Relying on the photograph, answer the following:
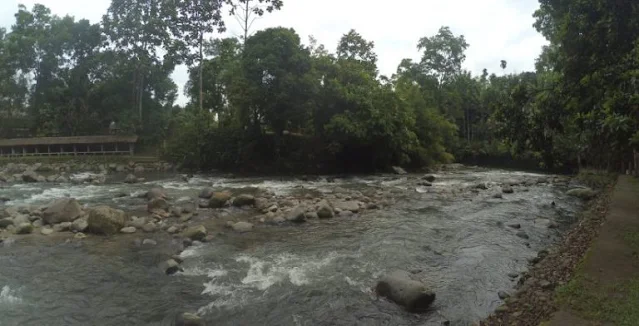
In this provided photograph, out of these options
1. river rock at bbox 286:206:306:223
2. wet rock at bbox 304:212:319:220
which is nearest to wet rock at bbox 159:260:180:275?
river rock at bbox 286:206:306:223

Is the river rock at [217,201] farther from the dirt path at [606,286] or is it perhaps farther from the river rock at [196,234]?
the dirt path at [606,286]

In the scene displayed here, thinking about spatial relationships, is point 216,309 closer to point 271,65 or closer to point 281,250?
point 281,250

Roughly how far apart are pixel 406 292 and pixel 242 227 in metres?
5.94

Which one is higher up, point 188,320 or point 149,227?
point 149,227

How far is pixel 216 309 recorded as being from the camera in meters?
6.12

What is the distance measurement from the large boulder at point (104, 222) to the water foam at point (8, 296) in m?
3.52

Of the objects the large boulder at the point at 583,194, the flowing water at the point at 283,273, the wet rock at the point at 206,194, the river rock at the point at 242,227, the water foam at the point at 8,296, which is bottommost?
the water foam at the point at 8,296

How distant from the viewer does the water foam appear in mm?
6340

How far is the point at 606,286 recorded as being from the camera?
5.39m

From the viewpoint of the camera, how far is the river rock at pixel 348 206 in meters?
13.5

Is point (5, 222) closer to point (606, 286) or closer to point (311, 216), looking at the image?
point (311, 216)

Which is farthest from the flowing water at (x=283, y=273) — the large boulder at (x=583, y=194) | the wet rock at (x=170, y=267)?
the large boulder at (x=583, y=194)

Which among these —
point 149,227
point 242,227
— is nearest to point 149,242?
point 149,227

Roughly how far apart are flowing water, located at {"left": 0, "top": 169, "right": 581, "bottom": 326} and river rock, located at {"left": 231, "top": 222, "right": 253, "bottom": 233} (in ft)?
0.95
